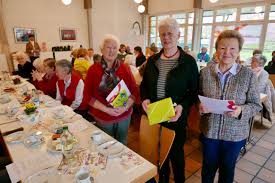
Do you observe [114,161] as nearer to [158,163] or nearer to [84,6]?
[158,163]

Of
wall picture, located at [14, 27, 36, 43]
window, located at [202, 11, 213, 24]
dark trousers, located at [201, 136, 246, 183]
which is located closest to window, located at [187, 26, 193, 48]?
window, located at [202, 11, 213, 24]

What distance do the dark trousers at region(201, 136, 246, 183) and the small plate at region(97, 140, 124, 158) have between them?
0.73 meters

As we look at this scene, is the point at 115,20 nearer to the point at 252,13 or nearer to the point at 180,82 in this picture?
the point at 252,13

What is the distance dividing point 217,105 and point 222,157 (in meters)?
0.51

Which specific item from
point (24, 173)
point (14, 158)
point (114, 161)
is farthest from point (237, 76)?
point (14, 158)

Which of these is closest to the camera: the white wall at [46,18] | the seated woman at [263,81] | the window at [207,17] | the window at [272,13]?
the seated woman at [263,81]

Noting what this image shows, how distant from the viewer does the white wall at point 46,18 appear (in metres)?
7.08

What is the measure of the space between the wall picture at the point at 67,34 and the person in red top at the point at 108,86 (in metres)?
A: 7.34

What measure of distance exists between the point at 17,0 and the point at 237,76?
832 cm

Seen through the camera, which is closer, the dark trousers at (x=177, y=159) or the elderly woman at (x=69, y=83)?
the dark trousers at (x=177, y=159)

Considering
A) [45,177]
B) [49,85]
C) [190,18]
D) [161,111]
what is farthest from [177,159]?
[190,18]

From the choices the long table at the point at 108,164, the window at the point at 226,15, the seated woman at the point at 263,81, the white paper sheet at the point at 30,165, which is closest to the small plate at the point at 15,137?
the long table at the point at 108,164

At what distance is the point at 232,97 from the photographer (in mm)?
1403

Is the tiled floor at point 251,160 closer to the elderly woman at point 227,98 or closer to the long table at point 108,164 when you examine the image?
the elderly woman at point 227,98
